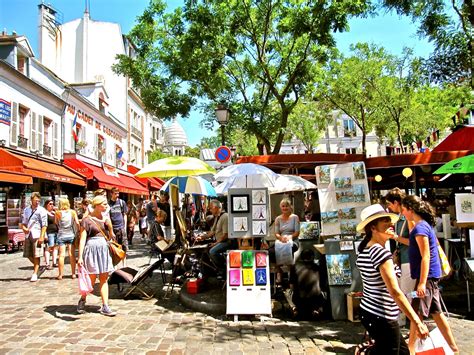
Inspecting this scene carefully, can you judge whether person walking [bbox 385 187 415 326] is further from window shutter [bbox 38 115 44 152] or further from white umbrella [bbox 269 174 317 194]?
window shutter [bbox 38 115 44 152]

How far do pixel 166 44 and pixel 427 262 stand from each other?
12628 mm

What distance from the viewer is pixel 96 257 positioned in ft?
18.0

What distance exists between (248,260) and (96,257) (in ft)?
7.09

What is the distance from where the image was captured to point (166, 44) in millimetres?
14102

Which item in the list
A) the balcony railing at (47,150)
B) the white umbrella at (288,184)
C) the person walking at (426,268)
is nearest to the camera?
the person walking at (426,268)

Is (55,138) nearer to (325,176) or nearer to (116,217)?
(116,217)

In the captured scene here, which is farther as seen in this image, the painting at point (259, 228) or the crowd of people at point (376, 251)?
the painting at point (259, 228)

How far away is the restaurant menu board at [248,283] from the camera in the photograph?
5.48 m

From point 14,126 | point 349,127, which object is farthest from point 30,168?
point 349,127

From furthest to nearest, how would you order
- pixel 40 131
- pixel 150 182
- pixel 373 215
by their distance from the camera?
pixel 150 182, pixel 40 131, pixel 373 215

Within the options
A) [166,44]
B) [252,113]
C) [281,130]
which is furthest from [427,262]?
[166,44]

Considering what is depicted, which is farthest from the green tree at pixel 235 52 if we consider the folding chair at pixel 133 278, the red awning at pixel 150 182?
the red awning at pixel 150 182

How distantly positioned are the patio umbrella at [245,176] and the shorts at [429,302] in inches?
171

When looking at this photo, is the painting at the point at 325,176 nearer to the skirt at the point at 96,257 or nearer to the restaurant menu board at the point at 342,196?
the restaurant menu board at the point at 342,196
